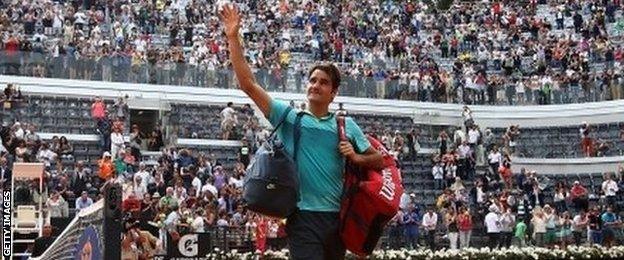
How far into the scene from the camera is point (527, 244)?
1128 inches

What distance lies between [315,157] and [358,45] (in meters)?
34.0

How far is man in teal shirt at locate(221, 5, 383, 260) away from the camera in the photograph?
6.51 metres

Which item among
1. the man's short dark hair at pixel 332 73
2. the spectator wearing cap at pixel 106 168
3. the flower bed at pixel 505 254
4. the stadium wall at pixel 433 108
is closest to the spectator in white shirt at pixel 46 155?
the spectator wearing cap at pixel 106 168

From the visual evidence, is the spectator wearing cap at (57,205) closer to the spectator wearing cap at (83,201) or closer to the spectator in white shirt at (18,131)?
the spectator wearing cap at (83,201)

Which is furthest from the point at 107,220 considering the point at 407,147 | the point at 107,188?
the point at 407,147

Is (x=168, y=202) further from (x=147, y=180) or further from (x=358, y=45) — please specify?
(x=358, y=45)

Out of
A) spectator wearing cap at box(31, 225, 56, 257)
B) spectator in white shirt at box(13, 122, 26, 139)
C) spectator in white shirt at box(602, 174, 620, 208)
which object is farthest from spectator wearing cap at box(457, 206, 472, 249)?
spectator wearing cap at box(31, 225, 56, 257)

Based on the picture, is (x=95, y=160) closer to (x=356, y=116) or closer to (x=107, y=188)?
(x=356, y=116)

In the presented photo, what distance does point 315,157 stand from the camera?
6582 mm

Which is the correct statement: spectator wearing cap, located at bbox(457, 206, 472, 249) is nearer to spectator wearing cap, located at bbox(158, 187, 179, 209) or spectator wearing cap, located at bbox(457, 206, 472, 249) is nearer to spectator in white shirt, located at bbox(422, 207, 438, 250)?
spectator in white shirt, located at bbox(422, 207, 438, 250)

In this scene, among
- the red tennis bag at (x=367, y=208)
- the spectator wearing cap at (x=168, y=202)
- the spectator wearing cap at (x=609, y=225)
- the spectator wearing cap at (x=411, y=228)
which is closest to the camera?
the red tennis bag at (x=367, y=208)

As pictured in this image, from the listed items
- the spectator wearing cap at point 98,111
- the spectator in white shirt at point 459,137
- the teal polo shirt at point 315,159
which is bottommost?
the teal polo shirt at point 315,159

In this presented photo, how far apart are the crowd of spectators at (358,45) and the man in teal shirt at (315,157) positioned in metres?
25.3

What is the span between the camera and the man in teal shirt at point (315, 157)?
651 centimetres
